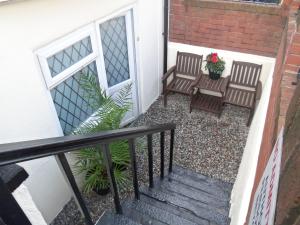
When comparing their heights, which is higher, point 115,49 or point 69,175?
point 69,175

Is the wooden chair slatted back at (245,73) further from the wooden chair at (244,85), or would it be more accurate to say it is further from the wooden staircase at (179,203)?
the wooden staircase at (179,203)

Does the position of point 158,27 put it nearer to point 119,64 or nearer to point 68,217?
point 119,64

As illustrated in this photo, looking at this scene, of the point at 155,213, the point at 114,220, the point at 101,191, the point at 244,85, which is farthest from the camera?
the point at 244,85

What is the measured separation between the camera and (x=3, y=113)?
240 centimetres

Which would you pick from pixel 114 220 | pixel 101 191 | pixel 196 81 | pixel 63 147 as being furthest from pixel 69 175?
pixel 196 81

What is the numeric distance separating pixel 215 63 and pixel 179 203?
3016mm

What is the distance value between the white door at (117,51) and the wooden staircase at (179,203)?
182 cm

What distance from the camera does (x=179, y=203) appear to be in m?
2.87

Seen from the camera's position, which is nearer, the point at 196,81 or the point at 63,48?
the point at 63,48

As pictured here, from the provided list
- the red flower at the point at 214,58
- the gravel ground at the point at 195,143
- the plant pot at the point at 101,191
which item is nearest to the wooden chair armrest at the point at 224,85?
the red flower at the point at 214,58

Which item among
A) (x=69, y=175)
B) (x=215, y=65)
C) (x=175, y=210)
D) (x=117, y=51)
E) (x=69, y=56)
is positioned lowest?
(x=175, y=210)

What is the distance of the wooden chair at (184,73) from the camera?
203 inches

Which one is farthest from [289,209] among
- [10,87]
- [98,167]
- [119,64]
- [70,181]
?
[119,64]

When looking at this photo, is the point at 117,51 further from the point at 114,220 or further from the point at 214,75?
the point at 114,220
